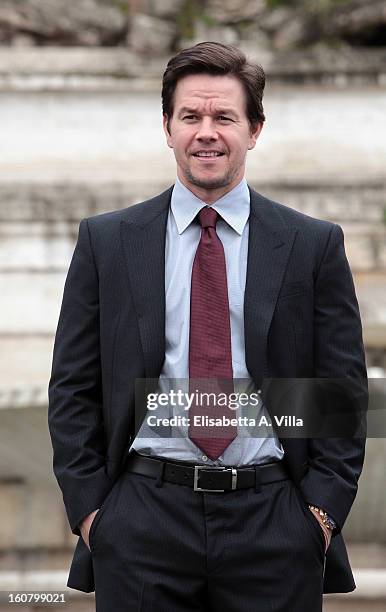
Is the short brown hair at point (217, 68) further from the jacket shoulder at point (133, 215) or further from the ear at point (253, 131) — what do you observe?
the jacket shoulder at point (133, 215)

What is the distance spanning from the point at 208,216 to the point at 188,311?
22 cm

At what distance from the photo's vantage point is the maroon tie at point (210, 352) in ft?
7.07

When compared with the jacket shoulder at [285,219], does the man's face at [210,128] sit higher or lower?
higher

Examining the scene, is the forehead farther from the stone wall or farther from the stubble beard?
the stone wall

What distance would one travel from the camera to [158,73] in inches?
266

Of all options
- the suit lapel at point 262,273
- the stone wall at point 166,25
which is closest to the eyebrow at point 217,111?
the suit lapel at point 262,273

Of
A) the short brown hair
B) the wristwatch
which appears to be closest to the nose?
the short brown hair

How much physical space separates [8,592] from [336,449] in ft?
5.45

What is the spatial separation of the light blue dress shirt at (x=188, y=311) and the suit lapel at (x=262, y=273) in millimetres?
24

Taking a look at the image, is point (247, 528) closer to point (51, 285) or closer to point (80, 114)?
point (51, 285)

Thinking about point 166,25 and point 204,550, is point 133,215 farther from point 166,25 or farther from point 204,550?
point 166,25

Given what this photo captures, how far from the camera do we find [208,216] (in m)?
2.27

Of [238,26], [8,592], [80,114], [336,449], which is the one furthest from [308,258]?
[238,26]

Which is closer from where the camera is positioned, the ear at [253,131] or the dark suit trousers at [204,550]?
the dark suit trousers at [204,550]
